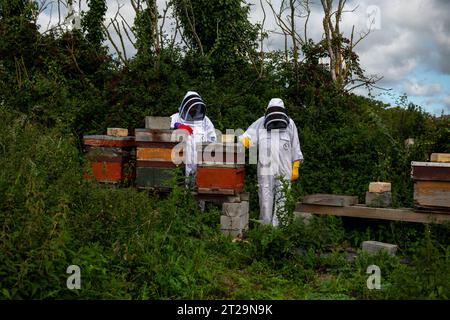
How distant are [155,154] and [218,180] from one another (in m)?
1.09

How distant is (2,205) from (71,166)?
1.62 m

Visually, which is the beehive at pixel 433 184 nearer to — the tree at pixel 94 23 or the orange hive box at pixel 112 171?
the orange hive box at pixel 112 171

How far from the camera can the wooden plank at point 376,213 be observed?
7164 millimetres

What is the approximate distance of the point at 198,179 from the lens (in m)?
8.20

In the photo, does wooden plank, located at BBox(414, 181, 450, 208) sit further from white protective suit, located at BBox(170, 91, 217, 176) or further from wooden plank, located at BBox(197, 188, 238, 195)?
white protective suit, located at BBox(170, 91, 217, 176)

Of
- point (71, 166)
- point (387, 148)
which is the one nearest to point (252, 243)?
point (71, 166)

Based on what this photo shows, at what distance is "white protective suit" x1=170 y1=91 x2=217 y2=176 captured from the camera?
878 centimetres

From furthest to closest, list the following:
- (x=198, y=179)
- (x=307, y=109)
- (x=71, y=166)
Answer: (x=307, y=109), (x=198, y=179), (x=71, y=166)

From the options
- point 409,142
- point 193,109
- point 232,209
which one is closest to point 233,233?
point 232,209

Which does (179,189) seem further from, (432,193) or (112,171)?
(432,193)

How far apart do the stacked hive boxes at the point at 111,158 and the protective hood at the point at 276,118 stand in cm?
217

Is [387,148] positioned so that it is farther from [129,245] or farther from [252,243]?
[129,245]

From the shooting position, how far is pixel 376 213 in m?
7.57
